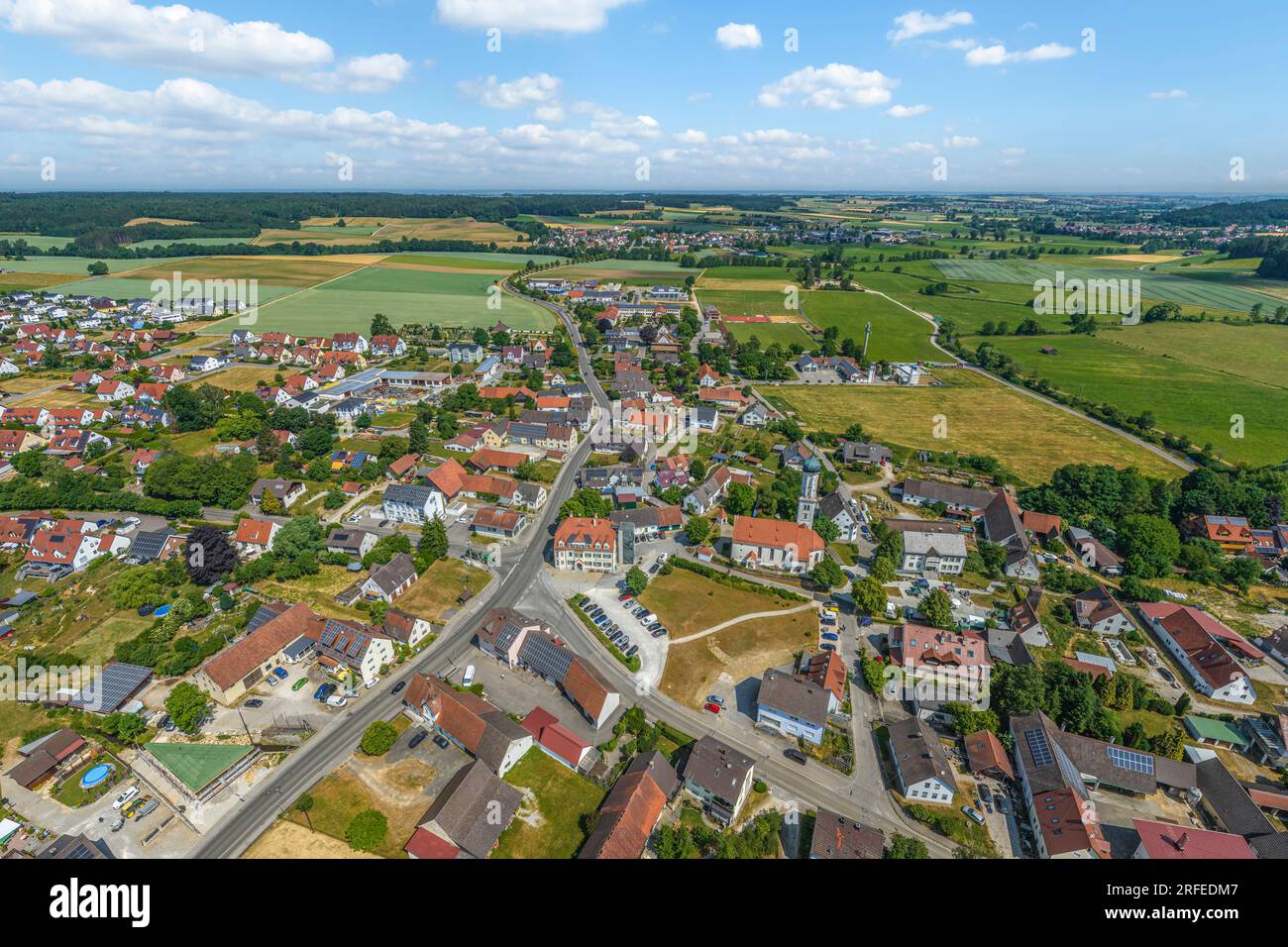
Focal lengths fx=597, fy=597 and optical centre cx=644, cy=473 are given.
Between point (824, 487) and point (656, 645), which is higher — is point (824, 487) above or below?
above

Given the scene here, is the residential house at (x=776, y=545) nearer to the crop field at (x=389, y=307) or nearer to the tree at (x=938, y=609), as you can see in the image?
the tree at (x=938, y=609)

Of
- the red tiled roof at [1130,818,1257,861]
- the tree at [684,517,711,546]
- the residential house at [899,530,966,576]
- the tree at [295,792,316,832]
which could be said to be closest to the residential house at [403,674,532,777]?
the tree at [295,792,316,832]

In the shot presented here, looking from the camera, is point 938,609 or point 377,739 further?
point 938,609

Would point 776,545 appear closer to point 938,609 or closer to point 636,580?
point 636,580

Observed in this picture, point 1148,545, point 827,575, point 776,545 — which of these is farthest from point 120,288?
point 1148,545

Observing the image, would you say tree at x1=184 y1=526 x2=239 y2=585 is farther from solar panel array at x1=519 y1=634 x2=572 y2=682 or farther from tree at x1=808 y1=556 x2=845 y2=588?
tree at x1=808 y1=556 x2=845 y2=588

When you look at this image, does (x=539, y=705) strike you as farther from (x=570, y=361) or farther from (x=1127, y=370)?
(x=1127, y=370)
